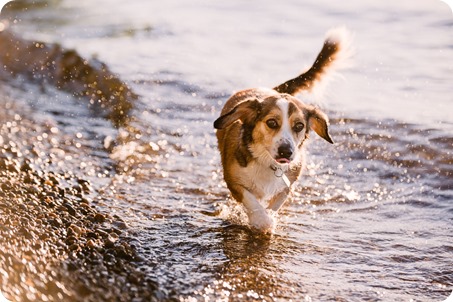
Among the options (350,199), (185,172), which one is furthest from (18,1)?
(350,199)

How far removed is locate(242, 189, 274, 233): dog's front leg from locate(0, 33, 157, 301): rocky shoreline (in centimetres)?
79

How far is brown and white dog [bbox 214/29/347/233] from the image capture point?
3.96m

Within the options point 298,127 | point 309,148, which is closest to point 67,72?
point 309,148

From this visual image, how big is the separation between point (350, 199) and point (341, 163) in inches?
30.9

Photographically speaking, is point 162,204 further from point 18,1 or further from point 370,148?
point 18,1

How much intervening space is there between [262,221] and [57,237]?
1251 mm

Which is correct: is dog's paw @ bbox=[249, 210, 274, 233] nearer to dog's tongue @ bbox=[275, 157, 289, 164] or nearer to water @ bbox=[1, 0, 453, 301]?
water @ bbox=[1, 0, 453, 301]

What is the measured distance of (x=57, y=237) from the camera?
3.61 metres

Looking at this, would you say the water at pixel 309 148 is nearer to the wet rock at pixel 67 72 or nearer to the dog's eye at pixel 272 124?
the wet rock at pixel 67 72

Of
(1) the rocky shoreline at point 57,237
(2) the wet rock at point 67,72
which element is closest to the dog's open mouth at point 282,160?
(1) the rocky shoreline at point 57,237

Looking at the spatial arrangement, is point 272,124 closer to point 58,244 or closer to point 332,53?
point 58,244

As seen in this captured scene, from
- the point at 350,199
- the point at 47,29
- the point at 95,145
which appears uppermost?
the point at 47,29

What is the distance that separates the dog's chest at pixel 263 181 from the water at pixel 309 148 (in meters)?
0.24

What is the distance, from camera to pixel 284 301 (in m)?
3.34
